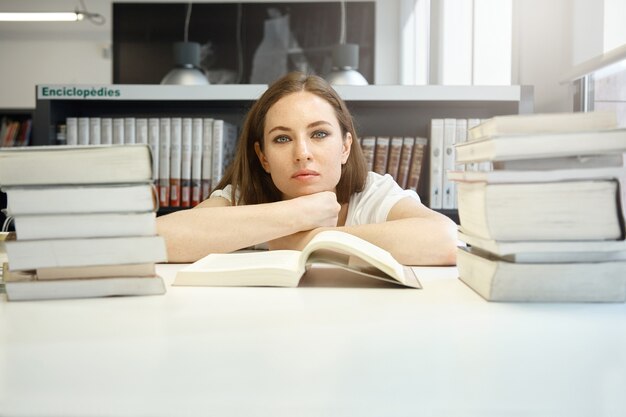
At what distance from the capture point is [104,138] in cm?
234

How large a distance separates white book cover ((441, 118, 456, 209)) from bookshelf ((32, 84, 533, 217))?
0.04 metres

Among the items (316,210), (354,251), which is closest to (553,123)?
(354,251)

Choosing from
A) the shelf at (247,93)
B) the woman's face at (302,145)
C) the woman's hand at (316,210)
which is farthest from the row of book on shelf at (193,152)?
the woman's hand at (316,210)

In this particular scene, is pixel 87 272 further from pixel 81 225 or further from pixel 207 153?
pixel 207 153

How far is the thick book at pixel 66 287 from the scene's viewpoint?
65 centimetres

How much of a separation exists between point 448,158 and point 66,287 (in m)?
1.79

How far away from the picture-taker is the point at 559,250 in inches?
25.3

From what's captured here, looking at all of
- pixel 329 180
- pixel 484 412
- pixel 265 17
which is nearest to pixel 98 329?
pixel 484 412

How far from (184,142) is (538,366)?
2009 millimetres

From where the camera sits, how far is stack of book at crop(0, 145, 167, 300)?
617 millimetres

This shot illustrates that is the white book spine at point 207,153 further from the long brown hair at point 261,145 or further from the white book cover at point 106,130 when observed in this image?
the long brown hair at point 261,145

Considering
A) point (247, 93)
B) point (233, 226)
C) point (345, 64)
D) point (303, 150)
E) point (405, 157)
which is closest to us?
point (233, 226)

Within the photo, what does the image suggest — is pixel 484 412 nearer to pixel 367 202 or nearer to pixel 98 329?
pixel 98 329

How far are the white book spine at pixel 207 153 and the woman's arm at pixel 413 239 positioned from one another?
3.45 ft
